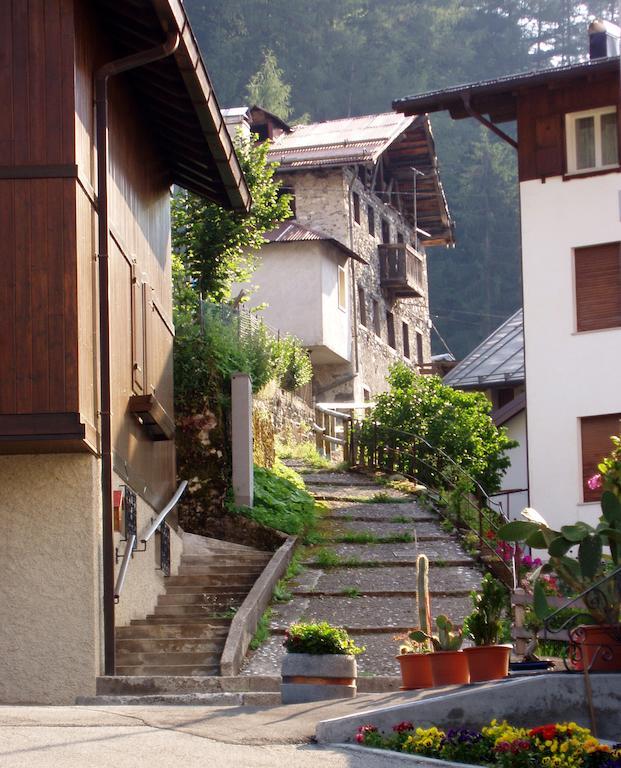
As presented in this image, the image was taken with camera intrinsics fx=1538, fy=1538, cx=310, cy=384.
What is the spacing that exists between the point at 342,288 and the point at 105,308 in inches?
1049

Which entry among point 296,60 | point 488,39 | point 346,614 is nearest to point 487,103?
point 346,614

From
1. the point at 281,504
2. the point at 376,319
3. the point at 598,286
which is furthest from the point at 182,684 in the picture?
the point at 376,319

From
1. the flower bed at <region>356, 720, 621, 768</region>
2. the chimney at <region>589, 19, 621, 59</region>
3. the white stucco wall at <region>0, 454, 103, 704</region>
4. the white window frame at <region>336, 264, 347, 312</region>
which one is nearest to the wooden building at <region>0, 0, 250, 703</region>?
the white stucco wall at <region>0, 454, 103, 704</region>

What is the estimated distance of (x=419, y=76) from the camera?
66.9 meters

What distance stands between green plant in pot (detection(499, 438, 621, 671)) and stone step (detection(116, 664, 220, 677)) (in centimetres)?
460

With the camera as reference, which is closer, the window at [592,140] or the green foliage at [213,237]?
the window at [592,140]

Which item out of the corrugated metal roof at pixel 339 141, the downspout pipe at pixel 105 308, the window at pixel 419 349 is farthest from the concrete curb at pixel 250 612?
the window at pixel 419 349

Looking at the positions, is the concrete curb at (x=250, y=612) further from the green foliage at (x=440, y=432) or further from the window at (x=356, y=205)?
the window at (x=356, y=205)

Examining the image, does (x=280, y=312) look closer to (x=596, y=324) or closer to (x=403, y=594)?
(x=596, y=324)

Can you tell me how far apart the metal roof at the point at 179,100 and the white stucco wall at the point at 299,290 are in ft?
58.1

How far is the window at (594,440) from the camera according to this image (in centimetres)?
2559

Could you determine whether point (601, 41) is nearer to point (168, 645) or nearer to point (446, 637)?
point (168, 645)

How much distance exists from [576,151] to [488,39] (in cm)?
4682

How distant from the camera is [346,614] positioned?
17.5m
